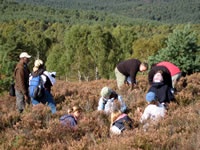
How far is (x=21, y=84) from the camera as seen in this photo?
895 cm

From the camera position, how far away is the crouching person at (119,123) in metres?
6.06

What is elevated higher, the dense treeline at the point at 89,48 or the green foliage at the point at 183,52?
the green foliage at the point at 183,52

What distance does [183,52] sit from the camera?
1460 centimetres

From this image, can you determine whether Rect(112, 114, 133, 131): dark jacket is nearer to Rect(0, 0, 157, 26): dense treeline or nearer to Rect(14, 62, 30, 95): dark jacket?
Rect(14, 62, 30, 95): dark jacket

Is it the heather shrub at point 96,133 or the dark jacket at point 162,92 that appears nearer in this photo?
the heather shrub at point 96,133

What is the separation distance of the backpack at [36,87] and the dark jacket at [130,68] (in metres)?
2.35

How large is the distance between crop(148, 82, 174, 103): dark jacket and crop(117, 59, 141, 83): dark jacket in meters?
1.51

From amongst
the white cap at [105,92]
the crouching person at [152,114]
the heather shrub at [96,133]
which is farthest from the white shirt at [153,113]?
the white cap at [105,92]

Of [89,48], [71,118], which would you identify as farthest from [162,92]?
[89,48]

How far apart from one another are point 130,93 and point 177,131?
4392 mm

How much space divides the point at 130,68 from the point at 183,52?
17.0 ft

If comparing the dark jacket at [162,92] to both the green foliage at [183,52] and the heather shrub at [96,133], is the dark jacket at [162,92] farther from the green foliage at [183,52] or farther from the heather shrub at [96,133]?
the green foliage at [183,52]

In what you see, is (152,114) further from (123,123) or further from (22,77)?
(22,77)

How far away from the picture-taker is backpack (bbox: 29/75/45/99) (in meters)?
8.79
